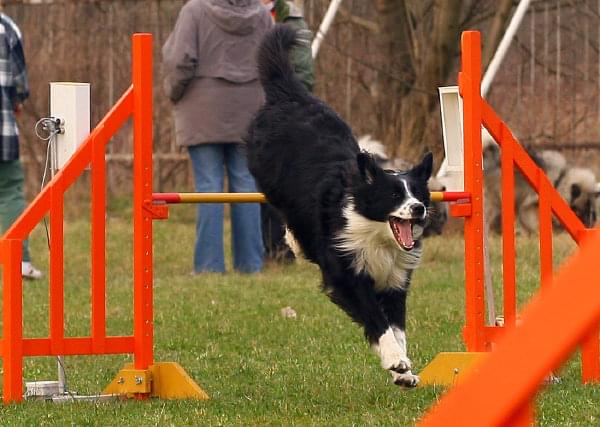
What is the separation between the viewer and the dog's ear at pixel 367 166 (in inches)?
194

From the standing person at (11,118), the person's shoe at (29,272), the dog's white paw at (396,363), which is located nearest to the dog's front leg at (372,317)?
the dog's white paw at (396,363)

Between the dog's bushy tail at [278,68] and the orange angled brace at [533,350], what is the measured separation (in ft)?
14.5

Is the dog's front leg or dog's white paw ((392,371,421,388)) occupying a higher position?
the dog's front leg

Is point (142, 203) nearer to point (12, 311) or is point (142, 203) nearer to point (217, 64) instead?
point (12, 311)

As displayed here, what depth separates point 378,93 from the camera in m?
12.7

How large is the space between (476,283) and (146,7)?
938 centimetres

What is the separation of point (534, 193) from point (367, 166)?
22.8ft

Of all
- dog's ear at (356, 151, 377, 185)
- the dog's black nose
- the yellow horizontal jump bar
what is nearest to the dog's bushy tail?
the yellow horizontal jump bar

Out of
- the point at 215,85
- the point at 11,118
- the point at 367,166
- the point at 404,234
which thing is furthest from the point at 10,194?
the point at 404,234

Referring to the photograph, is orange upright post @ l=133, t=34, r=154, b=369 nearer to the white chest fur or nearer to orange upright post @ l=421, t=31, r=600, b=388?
the white chest fur

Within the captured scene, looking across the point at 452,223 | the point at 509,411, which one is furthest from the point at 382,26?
the point at 509,411

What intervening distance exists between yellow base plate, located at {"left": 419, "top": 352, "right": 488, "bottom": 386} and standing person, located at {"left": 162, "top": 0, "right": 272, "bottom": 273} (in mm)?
4039

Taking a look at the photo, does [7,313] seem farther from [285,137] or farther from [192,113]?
[192,113]

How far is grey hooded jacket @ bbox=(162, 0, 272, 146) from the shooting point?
920 centimetres
